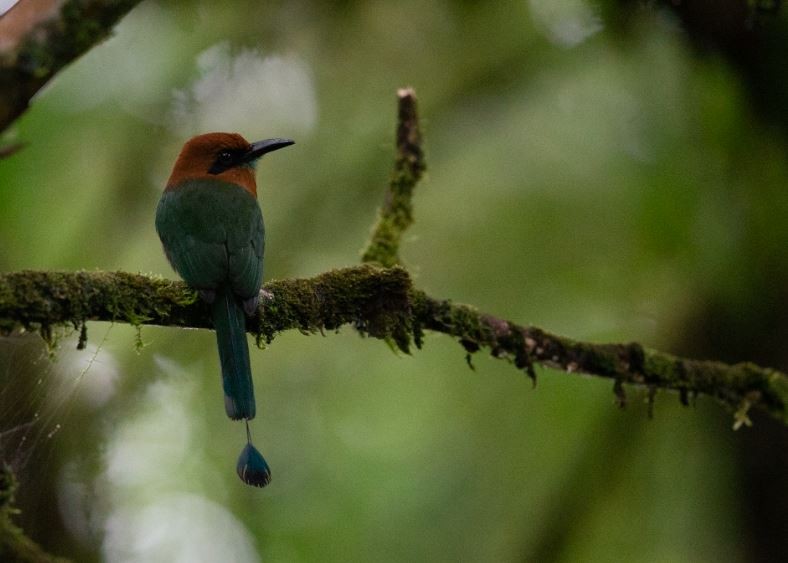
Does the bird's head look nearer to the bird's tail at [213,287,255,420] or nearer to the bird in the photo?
the bird

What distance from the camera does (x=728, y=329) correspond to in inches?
179

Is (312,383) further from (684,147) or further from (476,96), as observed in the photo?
(684,147)

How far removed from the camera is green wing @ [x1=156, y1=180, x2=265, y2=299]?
2834 mm

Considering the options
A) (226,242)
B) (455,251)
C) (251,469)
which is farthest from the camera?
(455,251)

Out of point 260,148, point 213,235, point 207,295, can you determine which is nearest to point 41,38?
point 207,295

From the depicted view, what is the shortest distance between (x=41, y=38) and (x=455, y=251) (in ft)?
12.8

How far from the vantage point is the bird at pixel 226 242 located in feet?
8.87

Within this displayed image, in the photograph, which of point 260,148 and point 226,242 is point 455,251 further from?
point 226,242

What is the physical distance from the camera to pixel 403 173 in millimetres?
3855

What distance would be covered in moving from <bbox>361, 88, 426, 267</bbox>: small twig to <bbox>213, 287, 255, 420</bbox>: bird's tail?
104 centimetres

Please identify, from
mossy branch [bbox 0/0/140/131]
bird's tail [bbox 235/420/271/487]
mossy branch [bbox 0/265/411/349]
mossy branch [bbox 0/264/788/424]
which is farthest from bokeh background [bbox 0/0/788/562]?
mossy branch [bbox 0/0/140/131]

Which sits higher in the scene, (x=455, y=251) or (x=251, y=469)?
(x=455, y=251)

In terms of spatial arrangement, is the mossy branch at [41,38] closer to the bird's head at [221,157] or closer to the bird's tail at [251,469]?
the bird's tail at [251,469]

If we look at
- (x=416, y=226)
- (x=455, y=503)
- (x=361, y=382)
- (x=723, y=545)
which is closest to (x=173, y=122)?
(x=416, y=226)
